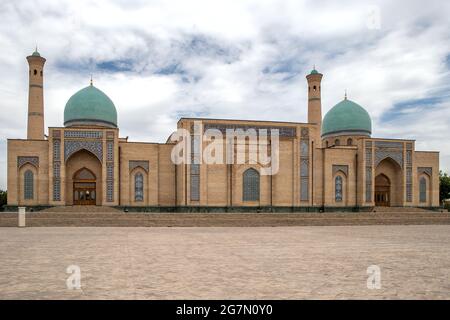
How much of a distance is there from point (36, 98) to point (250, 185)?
15.8m

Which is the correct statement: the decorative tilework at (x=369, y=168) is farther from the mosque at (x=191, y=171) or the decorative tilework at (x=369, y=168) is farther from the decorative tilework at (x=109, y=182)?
the decorative tilework at (x=109, y=182)

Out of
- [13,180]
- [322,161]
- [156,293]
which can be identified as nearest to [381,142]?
[322,161]

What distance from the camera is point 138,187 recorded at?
26.1 m

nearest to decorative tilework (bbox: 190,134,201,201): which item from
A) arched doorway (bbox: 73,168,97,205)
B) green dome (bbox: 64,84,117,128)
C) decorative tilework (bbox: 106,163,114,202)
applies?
decorative tilework (bbox: 106,163,114,202)

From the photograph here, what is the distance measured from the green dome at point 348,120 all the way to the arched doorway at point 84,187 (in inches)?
771

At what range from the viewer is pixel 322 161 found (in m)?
28.1

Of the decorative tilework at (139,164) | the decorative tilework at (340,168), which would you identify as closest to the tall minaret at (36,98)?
the decorative tilework at (139,164)

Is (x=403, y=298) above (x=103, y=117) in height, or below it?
below

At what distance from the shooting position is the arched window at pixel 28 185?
24.3 meters

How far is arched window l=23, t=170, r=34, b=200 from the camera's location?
24.3 metres

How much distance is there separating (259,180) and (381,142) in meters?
9.38

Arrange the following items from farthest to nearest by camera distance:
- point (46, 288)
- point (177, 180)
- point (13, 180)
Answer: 1. point (177, 180)
2. point (13, 180)
3. point (46, 288)

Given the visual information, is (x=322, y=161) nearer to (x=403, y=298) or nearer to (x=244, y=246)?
(x=244, y=246)

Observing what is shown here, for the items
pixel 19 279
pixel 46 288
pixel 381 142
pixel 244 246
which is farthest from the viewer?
pixel 381 142
